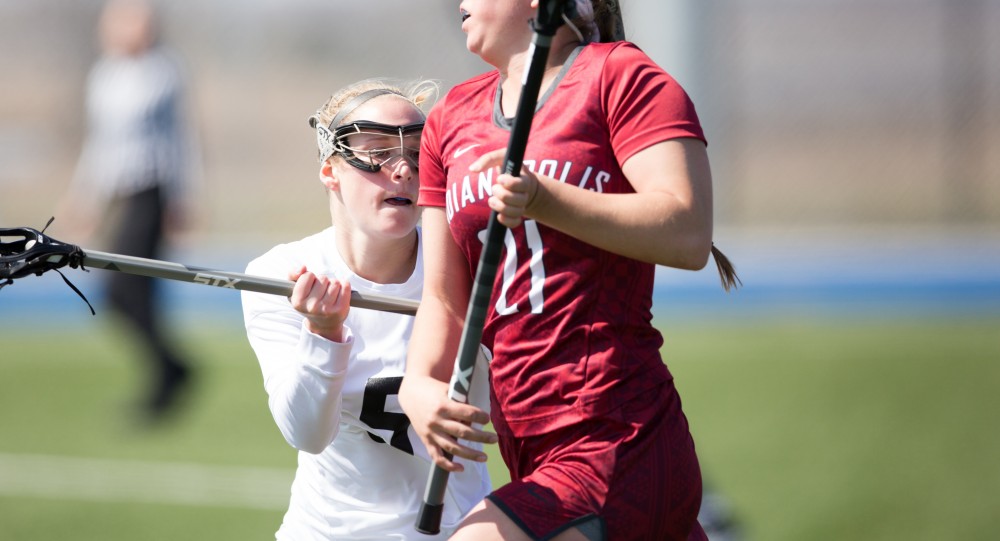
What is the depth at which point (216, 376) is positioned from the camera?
9406mm

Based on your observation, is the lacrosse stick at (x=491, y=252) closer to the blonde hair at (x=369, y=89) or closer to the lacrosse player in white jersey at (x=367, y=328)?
the lacrosse player in white jersey at (x=367, y=328)

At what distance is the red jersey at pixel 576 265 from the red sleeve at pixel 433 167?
0.40ft

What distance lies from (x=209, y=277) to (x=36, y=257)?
37 cm

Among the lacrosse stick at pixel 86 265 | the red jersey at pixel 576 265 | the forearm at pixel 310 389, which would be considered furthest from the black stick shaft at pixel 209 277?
the red jersey at pixel 576 265

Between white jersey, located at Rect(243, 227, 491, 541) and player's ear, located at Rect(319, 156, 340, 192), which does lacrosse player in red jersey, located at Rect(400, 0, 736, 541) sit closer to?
white jersey, located at Rect(243, 227, 491, 541)

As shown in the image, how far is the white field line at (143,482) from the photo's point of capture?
6570mm

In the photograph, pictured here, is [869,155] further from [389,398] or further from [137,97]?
[389,398]

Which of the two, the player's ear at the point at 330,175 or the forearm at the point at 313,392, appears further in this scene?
the player's ear at the point at 330,175

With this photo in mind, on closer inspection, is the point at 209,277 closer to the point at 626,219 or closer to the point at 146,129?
the point at 626,219

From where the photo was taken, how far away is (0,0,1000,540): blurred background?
22.2 ft

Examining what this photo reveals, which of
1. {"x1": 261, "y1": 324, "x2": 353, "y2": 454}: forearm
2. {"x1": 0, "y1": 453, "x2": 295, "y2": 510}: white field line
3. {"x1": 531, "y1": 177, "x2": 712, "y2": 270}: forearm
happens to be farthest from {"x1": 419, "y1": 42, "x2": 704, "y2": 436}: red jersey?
{"x1": 0, "y1": 453, "x2": 295, "y2": 510}: white field line

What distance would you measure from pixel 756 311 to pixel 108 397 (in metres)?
5.78

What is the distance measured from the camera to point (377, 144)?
3043 millimetres

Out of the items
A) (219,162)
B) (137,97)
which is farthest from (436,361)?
(219,162)
